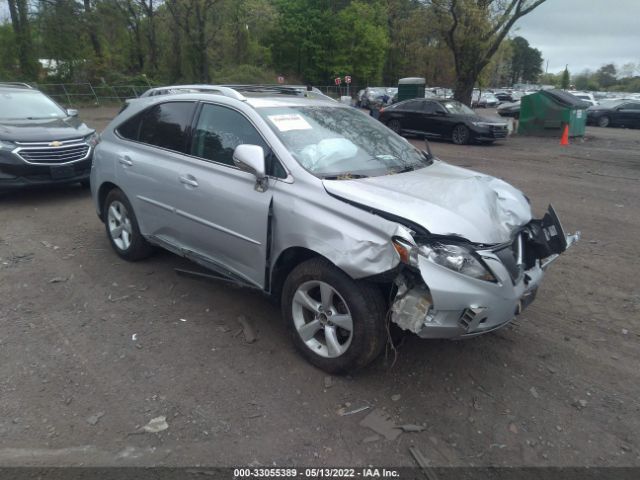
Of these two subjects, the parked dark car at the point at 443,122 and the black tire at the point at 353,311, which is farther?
the parked dark car at the point at 443,122

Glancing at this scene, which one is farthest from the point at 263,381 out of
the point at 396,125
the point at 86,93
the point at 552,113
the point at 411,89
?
the point at 86,93

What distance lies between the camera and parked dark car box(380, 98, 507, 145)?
16734 millimetres

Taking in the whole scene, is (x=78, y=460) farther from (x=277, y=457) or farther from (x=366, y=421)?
(x=366, y=421)

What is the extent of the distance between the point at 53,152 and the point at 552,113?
1746 cm

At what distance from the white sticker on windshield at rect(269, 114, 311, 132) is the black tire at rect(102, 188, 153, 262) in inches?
78.3

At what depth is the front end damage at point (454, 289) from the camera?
2857mm

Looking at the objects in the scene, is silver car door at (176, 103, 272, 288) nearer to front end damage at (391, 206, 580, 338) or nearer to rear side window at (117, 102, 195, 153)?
rear side window at (117, 102, 195, 153)

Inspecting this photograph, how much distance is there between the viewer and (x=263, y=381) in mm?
3361

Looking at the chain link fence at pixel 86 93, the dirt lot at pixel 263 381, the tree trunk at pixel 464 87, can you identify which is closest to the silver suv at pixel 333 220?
the dirt lot at pixel 263 381

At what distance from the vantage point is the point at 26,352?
3654 millimetres

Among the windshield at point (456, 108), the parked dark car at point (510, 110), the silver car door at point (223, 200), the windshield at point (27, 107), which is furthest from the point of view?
the parked dark car at point (510, 110)

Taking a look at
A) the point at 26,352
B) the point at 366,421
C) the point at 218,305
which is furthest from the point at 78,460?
the point at 218,305

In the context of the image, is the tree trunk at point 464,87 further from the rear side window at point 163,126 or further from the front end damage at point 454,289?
the front end damage at point 454,289

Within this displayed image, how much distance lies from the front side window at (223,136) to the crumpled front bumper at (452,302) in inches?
54.0
